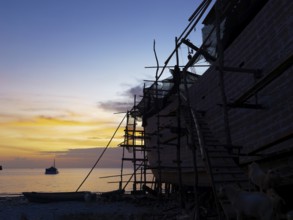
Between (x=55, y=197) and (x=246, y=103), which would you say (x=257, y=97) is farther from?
(x=55, y=197)

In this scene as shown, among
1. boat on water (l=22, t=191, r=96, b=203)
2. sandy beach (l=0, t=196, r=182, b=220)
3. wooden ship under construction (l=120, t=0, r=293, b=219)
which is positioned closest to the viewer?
wooden ship under construction (l=120, t=0, r=293, b=219)

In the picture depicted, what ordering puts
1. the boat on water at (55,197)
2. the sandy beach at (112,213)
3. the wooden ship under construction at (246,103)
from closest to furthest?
the wooden ship under construction at (246,103) < the sandy beach at (112,213) < the boat on water at (55,197)

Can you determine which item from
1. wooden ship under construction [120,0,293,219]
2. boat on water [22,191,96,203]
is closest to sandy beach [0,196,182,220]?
boat on water [22,191,96,203]

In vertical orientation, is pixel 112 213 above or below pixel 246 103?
below

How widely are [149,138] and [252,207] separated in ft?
70.8

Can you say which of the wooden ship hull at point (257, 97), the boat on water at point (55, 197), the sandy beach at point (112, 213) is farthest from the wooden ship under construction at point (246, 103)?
the boat on water at point (55, 197)

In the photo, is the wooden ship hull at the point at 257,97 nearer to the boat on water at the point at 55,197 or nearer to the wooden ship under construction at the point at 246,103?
the wooden ship under construction at the point at 246,103

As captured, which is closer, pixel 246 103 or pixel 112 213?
pixel 246 103

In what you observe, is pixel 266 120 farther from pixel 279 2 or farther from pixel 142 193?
pixel 142 193

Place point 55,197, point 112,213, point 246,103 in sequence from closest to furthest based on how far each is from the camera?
point 246,103
point 112,213
point 55,197

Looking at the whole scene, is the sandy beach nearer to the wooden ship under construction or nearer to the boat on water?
the boat on water

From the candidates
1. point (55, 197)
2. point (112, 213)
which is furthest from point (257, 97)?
point (55, 197)

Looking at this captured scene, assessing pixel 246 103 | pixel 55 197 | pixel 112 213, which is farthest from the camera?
pixel 55 197

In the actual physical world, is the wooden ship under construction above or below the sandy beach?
above
